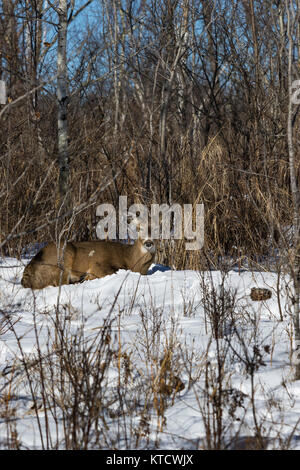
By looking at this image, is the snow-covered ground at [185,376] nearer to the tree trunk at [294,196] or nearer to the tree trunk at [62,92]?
the tree trunk at [294,196]

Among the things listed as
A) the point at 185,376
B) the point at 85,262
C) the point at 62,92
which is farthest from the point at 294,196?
the point at 62,92

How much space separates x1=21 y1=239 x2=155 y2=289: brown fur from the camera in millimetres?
6785

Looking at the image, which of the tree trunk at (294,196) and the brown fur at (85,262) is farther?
the brown fur at (85,262)

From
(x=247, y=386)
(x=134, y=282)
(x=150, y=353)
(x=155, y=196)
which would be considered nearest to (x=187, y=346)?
(x=150, y=353)

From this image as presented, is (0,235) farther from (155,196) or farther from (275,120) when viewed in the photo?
(275,120)

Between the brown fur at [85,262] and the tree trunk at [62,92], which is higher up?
the tree trunk at [62,92]

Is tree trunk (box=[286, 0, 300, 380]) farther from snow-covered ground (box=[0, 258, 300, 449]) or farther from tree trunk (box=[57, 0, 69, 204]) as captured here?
tree trunk (box=[57, 0, 69, 204])

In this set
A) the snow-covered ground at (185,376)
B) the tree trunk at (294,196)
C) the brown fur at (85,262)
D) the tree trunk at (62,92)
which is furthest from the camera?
the tree trunk at (62,92)

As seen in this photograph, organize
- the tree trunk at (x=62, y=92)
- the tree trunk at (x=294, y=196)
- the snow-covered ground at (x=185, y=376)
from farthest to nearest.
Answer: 1. the tree trunk at (x=62, y=92)
2. the tree trunk at (x=294, y=196)
3. the snow-covered ground at (x=185, y=376)

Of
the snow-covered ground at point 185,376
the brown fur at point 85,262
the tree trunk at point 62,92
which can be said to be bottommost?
the snow-covered ground at point 185,376

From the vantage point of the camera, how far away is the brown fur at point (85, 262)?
6.79 m

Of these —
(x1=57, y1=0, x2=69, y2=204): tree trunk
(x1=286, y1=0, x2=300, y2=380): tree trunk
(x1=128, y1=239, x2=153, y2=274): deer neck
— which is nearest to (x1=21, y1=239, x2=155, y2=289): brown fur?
(x1=128, y1=239, x2=153, y2=274): deer neck

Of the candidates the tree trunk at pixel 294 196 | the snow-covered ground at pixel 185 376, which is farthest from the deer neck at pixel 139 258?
the tree trunk at pixel 294 196
